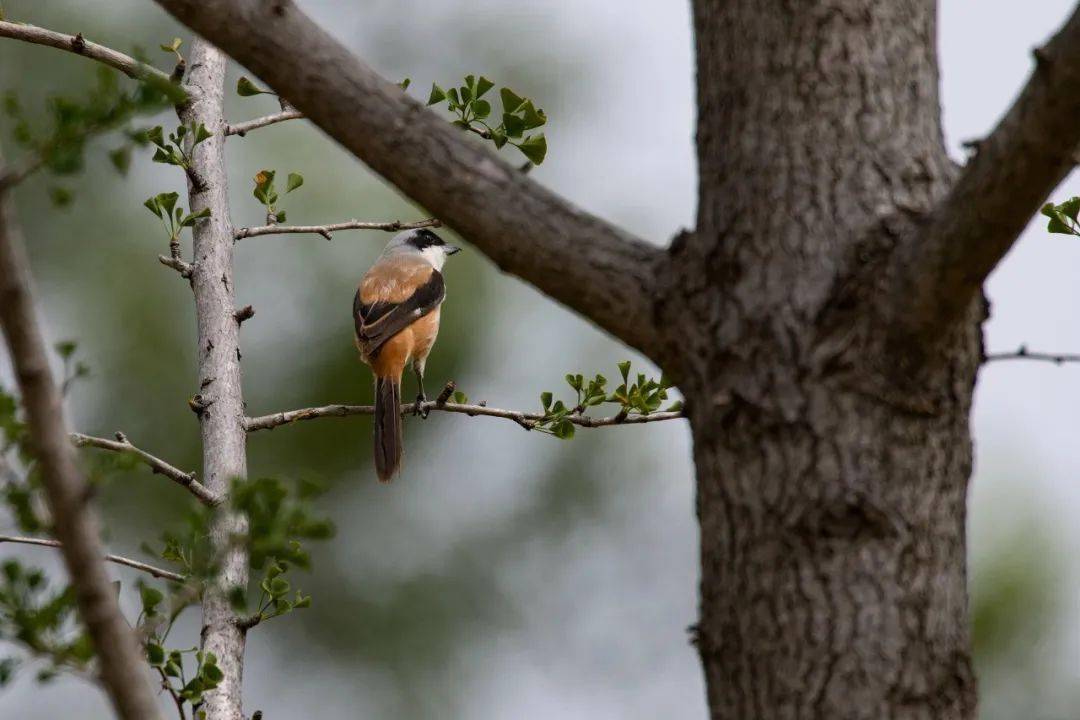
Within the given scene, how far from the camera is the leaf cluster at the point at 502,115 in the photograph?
3324mm

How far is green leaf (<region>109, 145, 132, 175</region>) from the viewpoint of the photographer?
1811 millimetres

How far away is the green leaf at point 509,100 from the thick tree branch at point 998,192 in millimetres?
1580

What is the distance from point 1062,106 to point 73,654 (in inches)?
58.1

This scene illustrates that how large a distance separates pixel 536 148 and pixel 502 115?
14 centimetres

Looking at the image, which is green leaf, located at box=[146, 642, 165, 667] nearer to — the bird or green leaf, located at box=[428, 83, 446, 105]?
green leaf, located at box=[428, 83, 446, 105]

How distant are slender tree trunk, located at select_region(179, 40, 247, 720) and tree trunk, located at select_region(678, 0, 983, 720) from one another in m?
1.45

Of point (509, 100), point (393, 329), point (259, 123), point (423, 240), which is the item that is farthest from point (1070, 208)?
point (423, 240)

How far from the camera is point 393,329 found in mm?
6656

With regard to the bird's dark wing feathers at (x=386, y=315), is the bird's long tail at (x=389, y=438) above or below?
below

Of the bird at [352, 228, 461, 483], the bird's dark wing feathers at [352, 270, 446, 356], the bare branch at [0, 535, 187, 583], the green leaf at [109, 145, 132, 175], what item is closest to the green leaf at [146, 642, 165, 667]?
the bare branch at [0, 535, 187, 583]

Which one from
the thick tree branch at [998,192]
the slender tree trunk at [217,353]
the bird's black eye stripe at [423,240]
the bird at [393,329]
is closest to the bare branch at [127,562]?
the slender tree trunk at [217,353]

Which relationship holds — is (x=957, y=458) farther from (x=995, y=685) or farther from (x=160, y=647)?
(x=995, y=685)

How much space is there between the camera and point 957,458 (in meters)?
1.87

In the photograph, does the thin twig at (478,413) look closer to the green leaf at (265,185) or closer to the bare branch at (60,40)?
the green leaf at (265,185)
